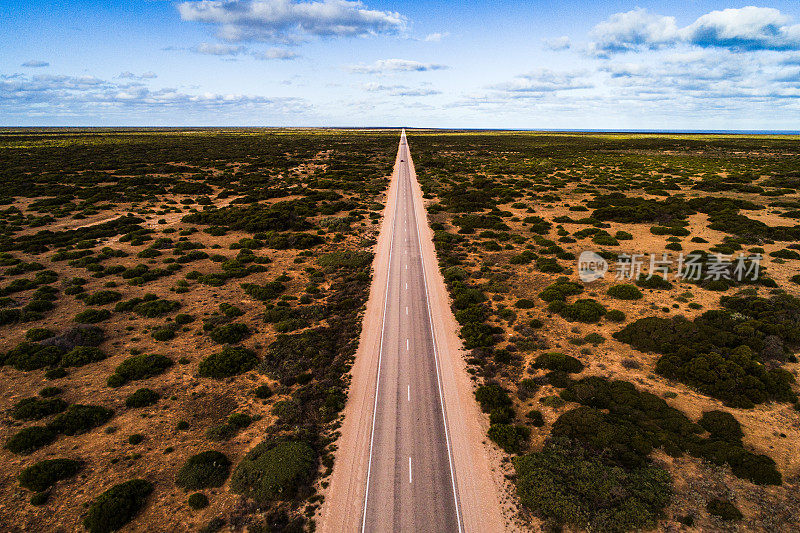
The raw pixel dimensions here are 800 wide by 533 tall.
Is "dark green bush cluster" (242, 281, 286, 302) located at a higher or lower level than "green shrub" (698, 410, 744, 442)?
higher

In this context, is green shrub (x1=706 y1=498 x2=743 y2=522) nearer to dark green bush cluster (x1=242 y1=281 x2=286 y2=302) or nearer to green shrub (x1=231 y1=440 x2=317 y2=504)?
green shrub (x1=231 y1=440 x2=317 y2=504)

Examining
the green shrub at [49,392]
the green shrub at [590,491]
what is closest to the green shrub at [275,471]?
the green shrub at [590,491]

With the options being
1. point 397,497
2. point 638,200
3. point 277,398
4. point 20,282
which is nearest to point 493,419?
point 397,497

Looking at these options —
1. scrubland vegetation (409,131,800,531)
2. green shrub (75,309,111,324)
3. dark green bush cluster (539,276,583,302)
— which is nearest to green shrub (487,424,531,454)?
scrubland vegetation (409,131,800,531)

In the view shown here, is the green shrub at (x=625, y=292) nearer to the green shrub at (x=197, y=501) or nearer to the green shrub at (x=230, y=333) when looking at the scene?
the green shrub at (x=230, y=333)

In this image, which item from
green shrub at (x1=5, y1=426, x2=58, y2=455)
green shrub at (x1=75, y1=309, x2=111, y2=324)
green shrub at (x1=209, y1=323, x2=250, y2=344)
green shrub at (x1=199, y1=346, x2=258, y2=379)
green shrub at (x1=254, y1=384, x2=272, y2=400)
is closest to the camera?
green shrub at (x1=5, y1=426, x2=58, y2=455)

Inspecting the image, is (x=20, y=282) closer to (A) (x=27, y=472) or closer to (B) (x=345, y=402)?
(A) (x=27, y=472)
